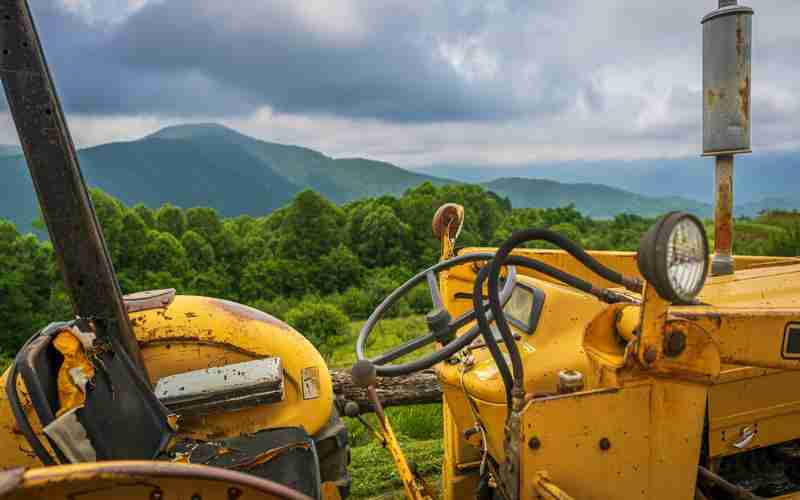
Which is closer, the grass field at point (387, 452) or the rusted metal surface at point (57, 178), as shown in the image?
the rusted metal surface at point (57, 178)

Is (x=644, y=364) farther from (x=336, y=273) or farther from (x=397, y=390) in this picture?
(x=336, y=273)

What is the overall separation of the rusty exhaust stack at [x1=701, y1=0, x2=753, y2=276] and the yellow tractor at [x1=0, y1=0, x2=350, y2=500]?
193 cm

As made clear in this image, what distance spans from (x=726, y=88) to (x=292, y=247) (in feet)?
57.5

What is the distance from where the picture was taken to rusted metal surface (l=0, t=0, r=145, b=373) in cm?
187

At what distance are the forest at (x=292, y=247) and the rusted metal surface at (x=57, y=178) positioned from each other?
11.8 m

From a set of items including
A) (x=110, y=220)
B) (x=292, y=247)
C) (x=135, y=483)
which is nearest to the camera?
(x=135, y=483)

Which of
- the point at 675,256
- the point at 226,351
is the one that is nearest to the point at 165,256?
the point at 226,351

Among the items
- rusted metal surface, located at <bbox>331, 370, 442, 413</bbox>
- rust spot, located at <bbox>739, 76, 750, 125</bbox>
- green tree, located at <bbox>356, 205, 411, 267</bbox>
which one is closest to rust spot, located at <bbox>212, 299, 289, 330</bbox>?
rust spot, located at <bbox>739, 76, 750, 125</bbox>

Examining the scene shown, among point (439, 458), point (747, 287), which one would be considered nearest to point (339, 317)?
point (439, 458)

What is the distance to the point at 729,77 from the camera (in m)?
2.50

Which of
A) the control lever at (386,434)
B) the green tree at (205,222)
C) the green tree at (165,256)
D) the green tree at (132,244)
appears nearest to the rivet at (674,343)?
the control lever at (386,434)

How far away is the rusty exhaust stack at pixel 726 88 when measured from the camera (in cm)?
250

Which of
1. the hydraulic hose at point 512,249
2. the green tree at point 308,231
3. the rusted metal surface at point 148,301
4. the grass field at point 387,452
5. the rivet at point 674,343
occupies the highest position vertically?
the hydraulic hose at point 512,249

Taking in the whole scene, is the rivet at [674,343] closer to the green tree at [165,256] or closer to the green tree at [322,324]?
the green tree at [322,324]
